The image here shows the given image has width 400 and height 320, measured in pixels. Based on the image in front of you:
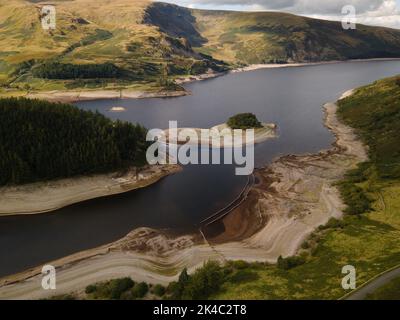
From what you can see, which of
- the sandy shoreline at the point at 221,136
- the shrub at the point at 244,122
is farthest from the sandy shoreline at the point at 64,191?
the shrub at the point at 244,122

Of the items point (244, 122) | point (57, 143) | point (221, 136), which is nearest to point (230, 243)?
point (57, 143)

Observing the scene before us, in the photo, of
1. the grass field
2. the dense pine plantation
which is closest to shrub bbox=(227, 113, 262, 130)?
the dense pine plantation

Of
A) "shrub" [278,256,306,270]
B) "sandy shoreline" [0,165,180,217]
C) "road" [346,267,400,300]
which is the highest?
"sandy shoreline" [0,165,180,217]

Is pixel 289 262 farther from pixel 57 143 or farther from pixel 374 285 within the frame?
pixel 57 143

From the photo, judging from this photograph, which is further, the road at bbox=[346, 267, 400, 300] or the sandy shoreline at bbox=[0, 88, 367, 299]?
the sandy shoreline at bbox=[0, 88, 367, 299]

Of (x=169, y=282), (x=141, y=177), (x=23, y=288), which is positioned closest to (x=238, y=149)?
(x=141, y=177)

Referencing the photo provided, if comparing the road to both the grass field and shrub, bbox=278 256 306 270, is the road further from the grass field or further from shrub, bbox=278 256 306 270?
shrub, bbox=278 256 306 270
